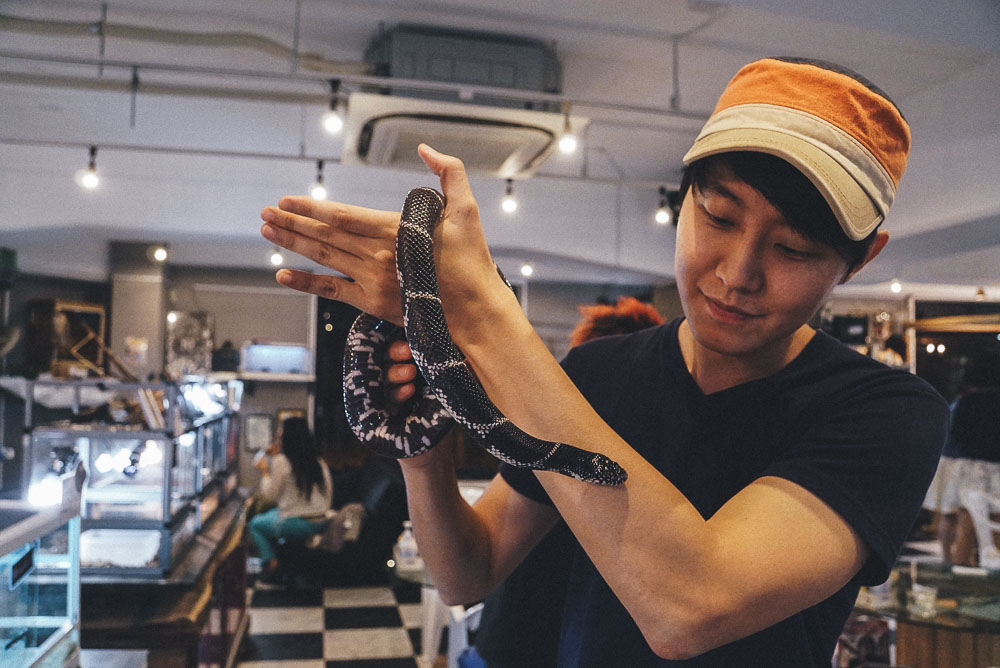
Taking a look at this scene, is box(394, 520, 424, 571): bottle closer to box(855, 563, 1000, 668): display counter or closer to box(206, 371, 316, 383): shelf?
box(855, 563, 1000, 668): display counter

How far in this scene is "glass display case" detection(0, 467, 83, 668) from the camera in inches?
66.1

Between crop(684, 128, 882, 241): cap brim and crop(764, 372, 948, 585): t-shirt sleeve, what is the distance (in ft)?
0.70

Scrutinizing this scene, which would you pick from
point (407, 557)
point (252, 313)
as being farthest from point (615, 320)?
point (252, 313)

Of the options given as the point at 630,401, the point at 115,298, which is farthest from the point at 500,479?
the point at 115,298

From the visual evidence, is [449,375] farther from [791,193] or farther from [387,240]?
[791,193]

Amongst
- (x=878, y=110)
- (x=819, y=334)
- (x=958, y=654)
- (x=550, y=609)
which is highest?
(x=878, y=110)

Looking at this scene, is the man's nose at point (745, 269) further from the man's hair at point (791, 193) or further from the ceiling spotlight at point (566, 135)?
the ceiling spotlight at point (566, 135)

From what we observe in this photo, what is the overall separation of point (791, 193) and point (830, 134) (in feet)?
0.24

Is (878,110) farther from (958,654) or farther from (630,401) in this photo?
(958,654)

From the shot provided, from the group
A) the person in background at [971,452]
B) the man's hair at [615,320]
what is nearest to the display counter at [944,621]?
the man's hair at [615,320]

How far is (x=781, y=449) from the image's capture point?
924 mm

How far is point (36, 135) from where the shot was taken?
6.00 meters

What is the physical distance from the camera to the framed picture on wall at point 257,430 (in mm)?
9711

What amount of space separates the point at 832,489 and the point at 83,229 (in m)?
7.14
